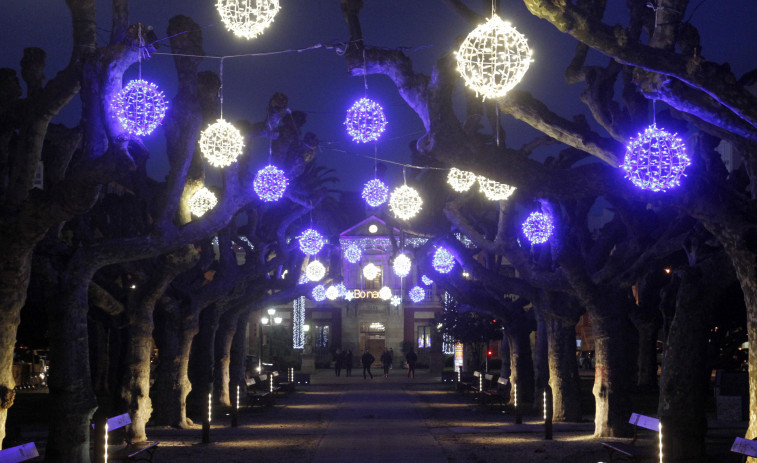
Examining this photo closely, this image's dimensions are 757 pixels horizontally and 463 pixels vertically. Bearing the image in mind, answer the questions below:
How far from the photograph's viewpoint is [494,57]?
30.3 ft

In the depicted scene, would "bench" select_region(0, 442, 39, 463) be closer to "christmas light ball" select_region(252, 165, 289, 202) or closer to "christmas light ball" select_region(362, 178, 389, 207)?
"christmas light ball" select_region(252, 165, 289, 202)

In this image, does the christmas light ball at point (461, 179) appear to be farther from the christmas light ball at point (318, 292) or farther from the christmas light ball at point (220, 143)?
the christmas light ball at point (318, 292)

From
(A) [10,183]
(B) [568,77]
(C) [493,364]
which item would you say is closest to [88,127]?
(A) [10,183]

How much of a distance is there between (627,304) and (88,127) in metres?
12.0

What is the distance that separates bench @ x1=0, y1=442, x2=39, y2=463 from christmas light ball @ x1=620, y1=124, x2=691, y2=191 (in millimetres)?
8034

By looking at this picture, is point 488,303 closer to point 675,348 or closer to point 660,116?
point 660,116

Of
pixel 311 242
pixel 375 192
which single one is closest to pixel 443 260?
pixel 311 242

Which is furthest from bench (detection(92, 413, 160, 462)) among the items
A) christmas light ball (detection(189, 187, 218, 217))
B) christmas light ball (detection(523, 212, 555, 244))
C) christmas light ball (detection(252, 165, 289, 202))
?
christmas light ball (detection(523, 212, 555, 244))

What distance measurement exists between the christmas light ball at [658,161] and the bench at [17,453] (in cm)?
803

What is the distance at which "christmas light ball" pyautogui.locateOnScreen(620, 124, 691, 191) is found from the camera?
34.7 feet

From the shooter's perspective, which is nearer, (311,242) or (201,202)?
(201,202)

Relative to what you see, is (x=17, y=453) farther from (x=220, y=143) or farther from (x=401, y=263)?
(x=401, y=263)

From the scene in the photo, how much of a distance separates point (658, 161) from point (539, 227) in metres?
7.63

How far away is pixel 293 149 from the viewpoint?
72.4 ft
